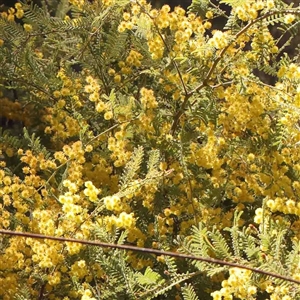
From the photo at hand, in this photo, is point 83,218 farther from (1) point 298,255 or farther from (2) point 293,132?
(2) point 293,132

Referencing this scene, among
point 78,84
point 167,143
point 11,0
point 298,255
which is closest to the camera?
point 298,255

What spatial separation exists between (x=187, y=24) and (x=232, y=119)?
41 centimetres

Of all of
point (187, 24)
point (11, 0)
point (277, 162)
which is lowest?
point (11, 0)

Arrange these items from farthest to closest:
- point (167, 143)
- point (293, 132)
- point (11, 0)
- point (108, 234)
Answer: point (11, 0) < point (167, 143) < point (293, 132) < point (108, 234)

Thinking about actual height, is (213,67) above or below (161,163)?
above

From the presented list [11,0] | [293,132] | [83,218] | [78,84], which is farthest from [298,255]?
[11,0]

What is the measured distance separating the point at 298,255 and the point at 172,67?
0.83m

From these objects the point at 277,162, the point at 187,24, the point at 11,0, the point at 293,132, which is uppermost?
the point at 187,24

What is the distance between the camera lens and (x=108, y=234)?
5.14 feet

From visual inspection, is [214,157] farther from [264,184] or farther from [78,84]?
[78,84]

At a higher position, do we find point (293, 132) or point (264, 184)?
point (293, 132)

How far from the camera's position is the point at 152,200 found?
75.2 inches

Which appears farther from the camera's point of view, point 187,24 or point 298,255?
point 187,24

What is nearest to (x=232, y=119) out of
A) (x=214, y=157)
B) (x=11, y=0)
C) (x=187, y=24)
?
(x=214, y=157)
